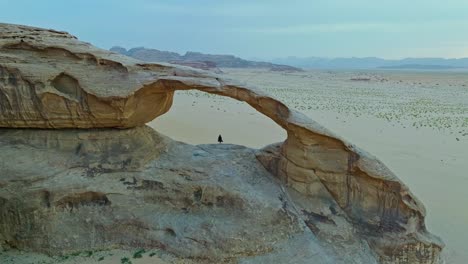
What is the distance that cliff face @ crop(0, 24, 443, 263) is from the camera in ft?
27.1

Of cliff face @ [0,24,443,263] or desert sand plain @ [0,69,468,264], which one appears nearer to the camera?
cliff face @ [0,24,443,263]

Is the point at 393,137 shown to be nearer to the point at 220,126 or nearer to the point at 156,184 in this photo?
the point at 220,126

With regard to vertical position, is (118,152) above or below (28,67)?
below

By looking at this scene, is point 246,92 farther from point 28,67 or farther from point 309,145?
point 28,67

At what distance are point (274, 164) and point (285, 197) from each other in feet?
2.61

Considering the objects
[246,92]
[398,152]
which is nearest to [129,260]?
[246,92]

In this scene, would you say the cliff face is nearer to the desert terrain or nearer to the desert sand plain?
the desert sand plain

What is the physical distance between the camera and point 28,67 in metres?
8.67

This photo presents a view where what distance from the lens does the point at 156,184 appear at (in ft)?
29.6

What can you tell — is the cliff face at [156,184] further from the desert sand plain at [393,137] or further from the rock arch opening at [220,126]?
the rock arch opening at [220,126]

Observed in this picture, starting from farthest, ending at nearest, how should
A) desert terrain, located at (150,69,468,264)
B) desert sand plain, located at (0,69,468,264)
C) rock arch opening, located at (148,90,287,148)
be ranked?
rock arch opening, located at (148,90,287,148)
desert terrain, located at (150,69,468,264)
desert sand plain, located at (0,69,468,264)

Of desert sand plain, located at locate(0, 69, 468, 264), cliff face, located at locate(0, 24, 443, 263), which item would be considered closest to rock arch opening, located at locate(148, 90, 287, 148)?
desert sand plain, located at locate(0, 69, 468, 264)

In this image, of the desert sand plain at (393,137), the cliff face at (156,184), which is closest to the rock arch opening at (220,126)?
the desert sand plain at (393,137)

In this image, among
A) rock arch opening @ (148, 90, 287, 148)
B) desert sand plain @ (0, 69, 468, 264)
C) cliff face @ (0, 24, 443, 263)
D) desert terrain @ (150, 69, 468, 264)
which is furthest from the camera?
rock arch opening @ (148, 90, 287, 148)
